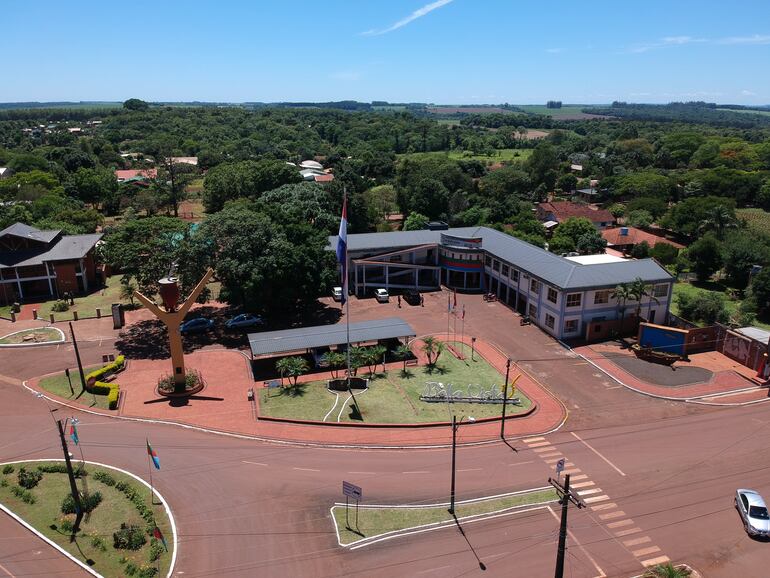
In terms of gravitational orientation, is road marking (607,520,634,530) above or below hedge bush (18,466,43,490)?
below

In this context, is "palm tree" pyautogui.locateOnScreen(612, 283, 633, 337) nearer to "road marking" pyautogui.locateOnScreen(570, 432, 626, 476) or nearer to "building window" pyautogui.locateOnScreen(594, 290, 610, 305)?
"building window" pyautogui.locateOnScreen(594, 290, 610, 305)

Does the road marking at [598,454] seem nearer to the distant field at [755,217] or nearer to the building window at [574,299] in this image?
the building window at [574,299]

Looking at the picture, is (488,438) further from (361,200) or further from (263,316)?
(361,200)

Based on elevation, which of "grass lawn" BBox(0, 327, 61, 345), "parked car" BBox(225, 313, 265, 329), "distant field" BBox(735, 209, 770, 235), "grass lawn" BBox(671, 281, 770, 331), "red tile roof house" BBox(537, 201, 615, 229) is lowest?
"grass lawn" BBox(671, 281, 770, 331)

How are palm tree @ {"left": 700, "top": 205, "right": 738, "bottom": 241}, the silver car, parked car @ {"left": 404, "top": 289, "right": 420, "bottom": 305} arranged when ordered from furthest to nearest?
palm tree @ {"left": 700, "top": 205, "right": 738, "bottom": 241}
parked car @ {"left": 404, "top": 289, "right": 420, "bottom": 305}
the silver car

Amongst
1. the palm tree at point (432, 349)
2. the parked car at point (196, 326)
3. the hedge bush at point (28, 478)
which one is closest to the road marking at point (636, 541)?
the palm tree at point (432, 349)

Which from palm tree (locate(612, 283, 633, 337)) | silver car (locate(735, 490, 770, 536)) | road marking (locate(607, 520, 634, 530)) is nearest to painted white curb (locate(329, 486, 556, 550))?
road marking (locate(607, 520, 634, 530))
